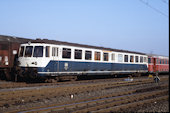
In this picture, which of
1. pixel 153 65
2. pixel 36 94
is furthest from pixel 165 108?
pixel 153 65

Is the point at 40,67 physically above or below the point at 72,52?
below

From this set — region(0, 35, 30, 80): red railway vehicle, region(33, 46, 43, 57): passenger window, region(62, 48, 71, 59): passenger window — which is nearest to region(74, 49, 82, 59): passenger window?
region(62, 48, 71, 59): passenger window

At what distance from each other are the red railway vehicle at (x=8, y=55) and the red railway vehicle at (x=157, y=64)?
16.8 m

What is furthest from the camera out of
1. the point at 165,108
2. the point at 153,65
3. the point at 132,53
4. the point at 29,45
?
the point at 153,65

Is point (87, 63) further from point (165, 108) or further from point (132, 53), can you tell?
point (165, 108)

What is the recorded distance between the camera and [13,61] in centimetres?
1823

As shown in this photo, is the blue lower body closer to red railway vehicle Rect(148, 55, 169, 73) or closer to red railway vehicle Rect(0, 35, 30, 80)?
red railway vehicle Rect(0, 35, 30, 80)

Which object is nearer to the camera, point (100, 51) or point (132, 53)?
point (100, 51)

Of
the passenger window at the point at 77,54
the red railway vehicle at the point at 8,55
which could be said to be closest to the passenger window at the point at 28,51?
the red railway vehicle at the point at 8,55

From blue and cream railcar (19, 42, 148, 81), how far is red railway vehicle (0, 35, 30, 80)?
6.70 ft

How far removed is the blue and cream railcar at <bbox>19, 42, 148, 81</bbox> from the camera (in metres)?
15.2

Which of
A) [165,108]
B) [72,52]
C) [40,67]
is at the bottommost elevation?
[165,108]

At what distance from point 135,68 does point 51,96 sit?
16171 millimetres

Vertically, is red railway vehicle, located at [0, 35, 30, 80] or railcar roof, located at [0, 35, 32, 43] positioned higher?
railcar roof, located at [0, 35, 32, 43]
